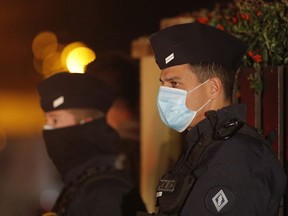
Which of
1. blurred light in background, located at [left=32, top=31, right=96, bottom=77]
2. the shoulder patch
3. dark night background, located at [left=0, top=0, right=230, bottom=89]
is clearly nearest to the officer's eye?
the shoulder patch

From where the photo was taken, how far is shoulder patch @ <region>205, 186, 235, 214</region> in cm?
307

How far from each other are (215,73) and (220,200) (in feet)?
2.22

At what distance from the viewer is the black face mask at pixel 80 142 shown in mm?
4480

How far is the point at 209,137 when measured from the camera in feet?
10.8

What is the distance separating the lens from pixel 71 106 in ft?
15.0

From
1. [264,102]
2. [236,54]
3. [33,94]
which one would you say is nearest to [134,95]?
[264,102]

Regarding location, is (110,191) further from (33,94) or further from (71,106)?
(33,94)

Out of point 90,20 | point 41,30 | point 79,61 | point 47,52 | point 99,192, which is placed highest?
point 99,192

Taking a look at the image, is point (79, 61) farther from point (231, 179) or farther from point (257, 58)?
point (231, 179)

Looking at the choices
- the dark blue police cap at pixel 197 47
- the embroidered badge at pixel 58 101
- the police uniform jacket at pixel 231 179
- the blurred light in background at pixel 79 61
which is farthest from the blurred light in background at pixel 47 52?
the police uniform jacket at pixel 231 179

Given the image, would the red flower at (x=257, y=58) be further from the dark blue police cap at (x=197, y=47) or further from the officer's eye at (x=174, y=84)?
the officer's eye at (x=174, y=84)

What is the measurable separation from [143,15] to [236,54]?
9131 mm

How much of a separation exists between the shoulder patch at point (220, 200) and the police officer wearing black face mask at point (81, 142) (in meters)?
1.01

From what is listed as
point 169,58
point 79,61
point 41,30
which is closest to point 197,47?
point 169,58
